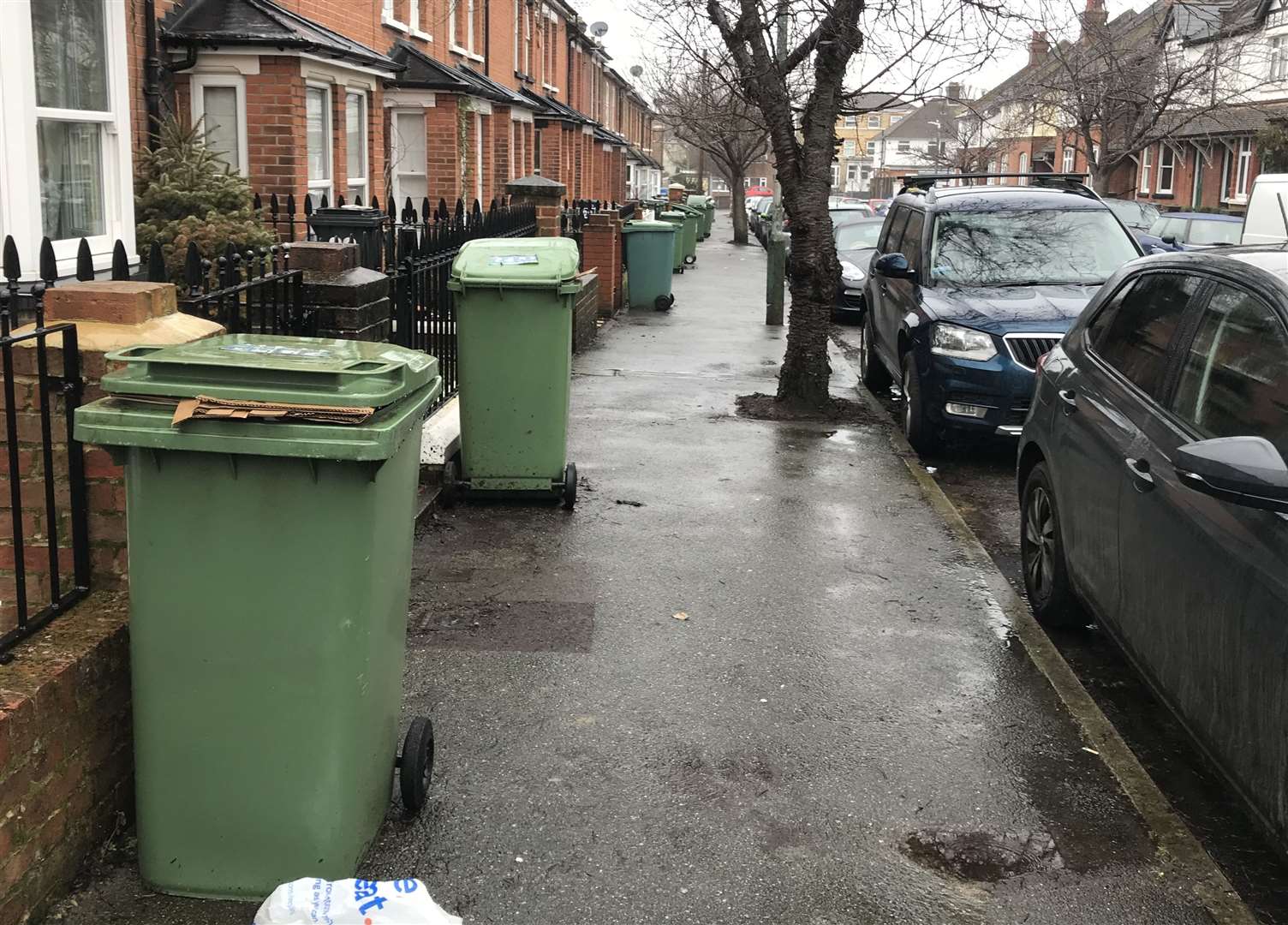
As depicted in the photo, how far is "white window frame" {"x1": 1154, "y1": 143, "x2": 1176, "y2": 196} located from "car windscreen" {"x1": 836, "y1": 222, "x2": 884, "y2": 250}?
26.6 meters

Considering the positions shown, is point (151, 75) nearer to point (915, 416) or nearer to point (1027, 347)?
point (915, 416)

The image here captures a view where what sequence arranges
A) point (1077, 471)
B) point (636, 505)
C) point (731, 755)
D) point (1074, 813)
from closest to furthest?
point (1074, 813) < point (731, 755) < point (1077, 471) < point (636, 505)

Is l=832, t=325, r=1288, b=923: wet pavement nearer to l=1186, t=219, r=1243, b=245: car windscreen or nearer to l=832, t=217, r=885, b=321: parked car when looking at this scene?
l=832, t=217, r=885, b=321: parked car

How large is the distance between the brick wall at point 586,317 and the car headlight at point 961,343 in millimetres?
5177

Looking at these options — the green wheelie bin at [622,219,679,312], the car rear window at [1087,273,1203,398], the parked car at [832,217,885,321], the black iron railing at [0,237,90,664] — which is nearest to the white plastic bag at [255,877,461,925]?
the black iron railing at [0,237,90,664]

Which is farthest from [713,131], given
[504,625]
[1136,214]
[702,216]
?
[504,625]

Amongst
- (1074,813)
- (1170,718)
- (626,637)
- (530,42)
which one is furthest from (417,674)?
(530,42)

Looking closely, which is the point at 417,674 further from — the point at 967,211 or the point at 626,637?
the point at 967,211

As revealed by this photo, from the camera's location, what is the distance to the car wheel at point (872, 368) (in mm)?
11578

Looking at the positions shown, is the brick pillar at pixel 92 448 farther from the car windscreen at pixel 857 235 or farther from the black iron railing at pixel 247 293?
the car windscreen at pixel 857 235

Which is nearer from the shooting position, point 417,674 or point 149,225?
point 417,674

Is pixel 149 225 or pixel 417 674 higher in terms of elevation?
pixel 149 225

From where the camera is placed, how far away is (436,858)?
3.46 m

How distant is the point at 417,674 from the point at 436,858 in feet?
4.32
